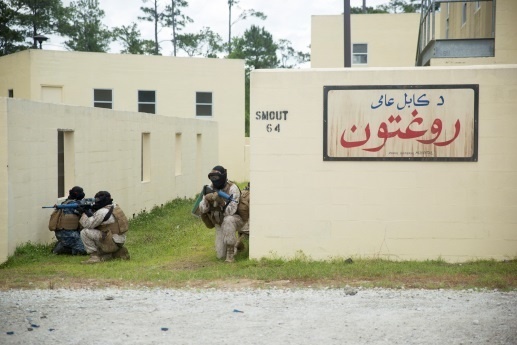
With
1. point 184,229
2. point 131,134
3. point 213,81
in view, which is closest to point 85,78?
point 213,81

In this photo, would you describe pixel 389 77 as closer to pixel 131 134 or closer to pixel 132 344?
pixel 132 344

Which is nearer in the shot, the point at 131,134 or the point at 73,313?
the point at 73,313

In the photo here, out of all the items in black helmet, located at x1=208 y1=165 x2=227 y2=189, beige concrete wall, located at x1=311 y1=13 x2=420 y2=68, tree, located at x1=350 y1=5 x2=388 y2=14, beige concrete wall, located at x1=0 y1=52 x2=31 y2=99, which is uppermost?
tree, located at x1=350 y1=5 x2=388 y2=14

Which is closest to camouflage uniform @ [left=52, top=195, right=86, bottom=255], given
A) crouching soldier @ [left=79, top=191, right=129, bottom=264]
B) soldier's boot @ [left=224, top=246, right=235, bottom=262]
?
crouching soldier @ [left=79, top=191, right=129, bottom=264]

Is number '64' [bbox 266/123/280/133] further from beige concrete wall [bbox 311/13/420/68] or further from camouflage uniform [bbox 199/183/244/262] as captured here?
beige concrete wall [bbox 311/13/420/68]

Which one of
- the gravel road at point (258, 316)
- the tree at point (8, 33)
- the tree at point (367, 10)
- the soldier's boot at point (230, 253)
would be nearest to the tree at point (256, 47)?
the tree at point (367, 10)

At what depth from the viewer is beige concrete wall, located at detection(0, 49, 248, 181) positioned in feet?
102

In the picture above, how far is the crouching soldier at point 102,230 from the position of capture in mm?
11961

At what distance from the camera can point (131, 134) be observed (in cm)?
1858

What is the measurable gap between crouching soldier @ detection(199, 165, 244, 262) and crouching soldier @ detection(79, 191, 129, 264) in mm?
1434

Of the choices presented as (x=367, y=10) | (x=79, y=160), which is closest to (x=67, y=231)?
(x=79, y=160)

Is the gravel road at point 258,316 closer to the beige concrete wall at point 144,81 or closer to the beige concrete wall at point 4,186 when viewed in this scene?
the beige concrete wall at point 4,186

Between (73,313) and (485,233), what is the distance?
19.7 ft

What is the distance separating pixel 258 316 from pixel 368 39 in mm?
28395
